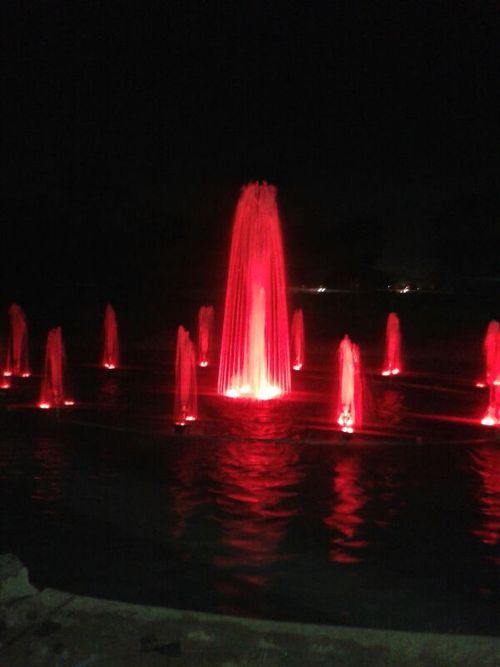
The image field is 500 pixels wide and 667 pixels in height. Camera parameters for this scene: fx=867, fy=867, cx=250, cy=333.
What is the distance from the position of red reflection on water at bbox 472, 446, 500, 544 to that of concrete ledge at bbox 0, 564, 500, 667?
3178 mm

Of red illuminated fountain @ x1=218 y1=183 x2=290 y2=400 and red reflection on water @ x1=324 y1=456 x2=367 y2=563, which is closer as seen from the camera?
red reflection on water @ x1=324 y1=456 x2=367 y2=563

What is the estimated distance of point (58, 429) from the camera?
13.4m

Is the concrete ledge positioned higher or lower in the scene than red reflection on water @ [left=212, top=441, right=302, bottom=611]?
lower

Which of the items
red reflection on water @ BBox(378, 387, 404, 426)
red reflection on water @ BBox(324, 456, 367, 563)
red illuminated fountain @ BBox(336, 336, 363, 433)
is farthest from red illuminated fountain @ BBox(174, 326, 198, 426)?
red reflection on water @ BBox(324, 456, 367, 563)

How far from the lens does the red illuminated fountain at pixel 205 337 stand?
25922 millimetres

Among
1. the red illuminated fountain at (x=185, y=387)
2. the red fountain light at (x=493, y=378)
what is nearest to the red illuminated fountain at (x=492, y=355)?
the red fountain light at (x=493, y=378)

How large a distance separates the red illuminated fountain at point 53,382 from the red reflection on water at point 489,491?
7727mm

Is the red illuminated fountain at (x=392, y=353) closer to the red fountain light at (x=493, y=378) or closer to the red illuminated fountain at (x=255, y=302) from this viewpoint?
the red fountain light at (x=493, y=378)

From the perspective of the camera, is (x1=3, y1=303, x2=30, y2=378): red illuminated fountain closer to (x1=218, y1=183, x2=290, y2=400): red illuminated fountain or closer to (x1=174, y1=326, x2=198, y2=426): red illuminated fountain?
(x1=174, y1=326, x2=198, y2=426): red illuminated fountain

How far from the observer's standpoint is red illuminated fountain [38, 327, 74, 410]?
16.2 m

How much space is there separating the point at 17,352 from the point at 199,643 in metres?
21.4

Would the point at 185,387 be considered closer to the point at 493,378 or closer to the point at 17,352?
the point at 493,378

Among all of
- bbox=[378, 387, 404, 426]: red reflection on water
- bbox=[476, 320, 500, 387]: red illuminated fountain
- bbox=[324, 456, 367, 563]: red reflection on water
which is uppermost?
bbox=[476, 320, 500, 387]: red illuminated fountain

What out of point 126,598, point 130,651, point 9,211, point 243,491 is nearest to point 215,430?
point 243,491
